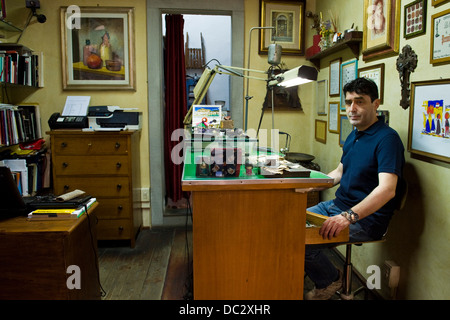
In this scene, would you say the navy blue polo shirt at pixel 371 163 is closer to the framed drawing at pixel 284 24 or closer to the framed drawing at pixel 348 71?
the framed drawing at pixel 348 71

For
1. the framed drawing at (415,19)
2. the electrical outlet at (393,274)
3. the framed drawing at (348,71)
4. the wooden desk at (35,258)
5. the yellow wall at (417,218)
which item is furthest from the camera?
the framed drawing at (348,71)

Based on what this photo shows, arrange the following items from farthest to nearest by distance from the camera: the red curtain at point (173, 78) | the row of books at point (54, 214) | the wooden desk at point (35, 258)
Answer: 1. the red curtain at point (173, 78)
2. the row of books at point (54, 214)
3. the wooden desk at point (35, 258)

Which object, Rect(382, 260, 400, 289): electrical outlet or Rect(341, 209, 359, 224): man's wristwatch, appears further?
Rect(382, 260, 400, 289): electrical outlet

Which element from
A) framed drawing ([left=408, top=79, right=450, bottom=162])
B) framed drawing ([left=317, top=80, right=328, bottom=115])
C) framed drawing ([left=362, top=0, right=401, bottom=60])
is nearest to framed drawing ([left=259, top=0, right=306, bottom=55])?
framed drawing ([left=317, top=80, right=328, bottom=115])

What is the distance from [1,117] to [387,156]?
9.95 ft

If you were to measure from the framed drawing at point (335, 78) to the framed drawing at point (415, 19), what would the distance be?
0.92 metres

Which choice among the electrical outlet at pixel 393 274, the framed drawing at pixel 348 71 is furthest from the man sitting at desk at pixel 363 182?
the framed drawing at pixel 348 71

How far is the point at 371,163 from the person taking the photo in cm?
191

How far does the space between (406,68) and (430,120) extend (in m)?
0.40

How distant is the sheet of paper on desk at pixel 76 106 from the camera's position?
3307mm

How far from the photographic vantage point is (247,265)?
1.63 metres

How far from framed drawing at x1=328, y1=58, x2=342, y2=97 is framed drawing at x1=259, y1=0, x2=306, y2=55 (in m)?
0.66

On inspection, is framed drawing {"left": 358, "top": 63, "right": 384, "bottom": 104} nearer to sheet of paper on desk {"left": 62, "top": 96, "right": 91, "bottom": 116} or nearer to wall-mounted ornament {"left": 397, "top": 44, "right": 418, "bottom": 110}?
wall-mounted ornament {"left": 397, "top": 44, "right": 418, "bottom": 110}

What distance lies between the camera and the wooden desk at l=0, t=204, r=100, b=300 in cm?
154
